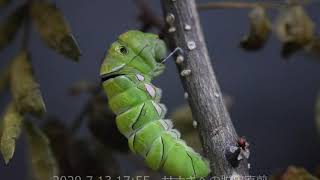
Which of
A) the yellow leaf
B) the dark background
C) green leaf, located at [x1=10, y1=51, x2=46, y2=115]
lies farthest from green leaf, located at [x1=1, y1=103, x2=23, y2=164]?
the dark background

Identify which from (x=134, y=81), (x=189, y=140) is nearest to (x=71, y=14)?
(x=189, y=140)

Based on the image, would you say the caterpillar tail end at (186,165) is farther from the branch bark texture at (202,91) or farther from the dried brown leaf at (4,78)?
the dried brown leaf at (4,78)

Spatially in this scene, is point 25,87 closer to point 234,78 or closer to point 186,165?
point 186,165

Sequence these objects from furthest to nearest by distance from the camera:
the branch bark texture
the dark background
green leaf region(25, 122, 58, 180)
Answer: the dark background < green leaf region(25, 122, 58, 180) < the branch bark texture

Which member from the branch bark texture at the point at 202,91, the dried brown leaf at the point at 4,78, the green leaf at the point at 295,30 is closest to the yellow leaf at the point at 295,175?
the branch bark texture at the point at 202,91

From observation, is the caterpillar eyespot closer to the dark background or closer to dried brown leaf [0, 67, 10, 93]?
dried brown leaf [0, 67, 10, 93]
